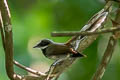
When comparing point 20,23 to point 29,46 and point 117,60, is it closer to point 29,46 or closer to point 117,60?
point 29,46

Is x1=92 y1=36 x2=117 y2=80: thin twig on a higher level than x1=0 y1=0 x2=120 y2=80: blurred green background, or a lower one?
higher

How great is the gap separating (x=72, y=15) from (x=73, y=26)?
0.19 ft

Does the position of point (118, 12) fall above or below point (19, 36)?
above

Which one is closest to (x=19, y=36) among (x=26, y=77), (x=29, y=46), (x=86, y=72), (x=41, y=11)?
(x=29, y=46)

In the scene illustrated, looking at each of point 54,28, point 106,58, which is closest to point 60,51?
point 106,58

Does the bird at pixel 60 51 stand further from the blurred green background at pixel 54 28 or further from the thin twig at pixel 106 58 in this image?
the blurred green background at pixel 54 28

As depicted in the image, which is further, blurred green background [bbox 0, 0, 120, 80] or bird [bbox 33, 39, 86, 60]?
blurred green background [bbox 0, 0, 120, 80]

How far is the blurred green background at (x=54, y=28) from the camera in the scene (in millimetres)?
1700

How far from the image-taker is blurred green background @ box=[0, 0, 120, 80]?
170 cm

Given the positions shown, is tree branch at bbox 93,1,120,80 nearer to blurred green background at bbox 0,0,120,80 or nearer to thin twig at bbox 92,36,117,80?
thin twig at bbox 92,36,117,80

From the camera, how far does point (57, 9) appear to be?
1.86m

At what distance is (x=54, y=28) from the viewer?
1792 millimetres

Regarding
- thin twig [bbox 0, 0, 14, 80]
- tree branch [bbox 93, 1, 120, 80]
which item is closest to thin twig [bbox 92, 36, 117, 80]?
tree branch [bbox 93, 1, 120, 80]

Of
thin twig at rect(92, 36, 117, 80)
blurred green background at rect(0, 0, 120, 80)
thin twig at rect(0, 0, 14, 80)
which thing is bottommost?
blurred green background at rect(0, 0, 120, 80)
